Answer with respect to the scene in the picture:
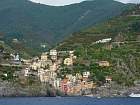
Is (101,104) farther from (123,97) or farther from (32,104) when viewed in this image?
(123,97)

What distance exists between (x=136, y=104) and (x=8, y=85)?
51076mm

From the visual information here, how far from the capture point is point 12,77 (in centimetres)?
19900

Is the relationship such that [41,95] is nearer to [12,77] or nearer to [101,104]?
[12,77]

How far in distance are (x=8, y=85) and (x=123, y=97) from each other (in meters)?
33.3

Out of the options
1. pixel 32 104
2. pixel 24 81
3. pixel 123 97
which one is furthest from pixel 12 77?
pixel 32 104

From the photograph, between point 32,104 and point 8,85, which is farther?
point 8,85

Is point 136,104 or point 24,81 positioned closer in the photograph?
point 136,104

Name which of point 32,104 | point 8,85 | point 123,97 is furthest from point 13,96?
point 32,104

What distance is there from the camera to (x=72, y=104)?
150 meters

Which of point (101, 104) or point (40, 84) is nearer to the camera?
point (101, 104)

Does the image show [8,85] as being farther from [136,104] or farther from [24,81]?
[136,104]

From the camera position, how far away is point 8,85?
19462 centimetres

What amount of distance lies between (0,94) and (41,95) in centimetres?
1206

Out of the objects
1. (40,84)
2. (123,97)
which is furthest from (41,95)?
(123,97)
